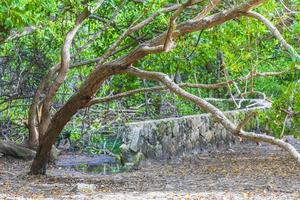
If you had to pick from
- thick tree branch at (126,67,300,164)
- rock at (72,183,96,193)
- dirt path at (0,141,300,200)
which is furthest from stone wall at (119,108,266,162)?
thick tree branch at (126,67,300,164)

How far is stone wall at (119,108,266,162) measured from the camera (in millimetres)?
12945

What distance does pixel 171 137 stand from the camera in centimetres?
1404

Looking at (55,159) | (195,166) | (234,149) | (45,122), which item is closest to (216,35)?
(195,166)

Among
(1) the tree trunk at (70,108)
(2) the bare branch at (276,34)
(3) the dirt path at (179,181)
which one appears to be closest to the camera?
(2) the bare branch at (276,34)

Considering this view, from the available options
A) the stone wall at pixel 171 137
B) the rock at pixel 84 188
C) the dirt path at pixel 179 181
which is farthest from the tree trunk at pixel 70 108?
the stone wall at pixel 171 137

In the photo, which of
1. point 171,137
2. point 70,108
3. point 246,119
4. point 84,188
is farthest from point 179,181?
point 246,119

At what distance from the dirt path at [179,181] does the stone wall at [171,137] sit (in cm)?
33

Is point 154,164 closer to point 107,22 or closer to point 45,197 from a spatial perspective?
point 107,22

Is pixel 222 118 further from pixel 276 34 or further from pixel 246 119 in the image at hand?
pixel 276 34

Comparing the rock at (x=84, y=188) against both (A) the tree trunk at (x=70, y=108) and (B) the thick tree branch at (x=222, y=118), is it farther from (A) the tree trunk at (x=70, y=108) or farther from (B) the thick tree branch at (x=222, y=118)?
(B) the thick tree branch at (x=222, y=118)

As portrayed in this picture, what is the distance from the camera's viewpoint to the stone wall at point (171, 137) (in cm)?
1295

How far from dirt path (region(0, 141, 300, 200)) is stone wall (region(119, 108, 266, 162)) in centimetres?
33

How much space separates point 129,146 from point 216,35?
9.32ft

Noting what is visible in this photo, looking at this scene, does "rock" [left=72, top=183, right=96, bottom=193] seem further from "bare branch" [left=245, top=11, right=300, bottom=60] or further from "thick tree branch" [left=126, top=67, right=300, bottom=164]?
"bare branch" [left=245, top=11, right=300, bottom=60]
